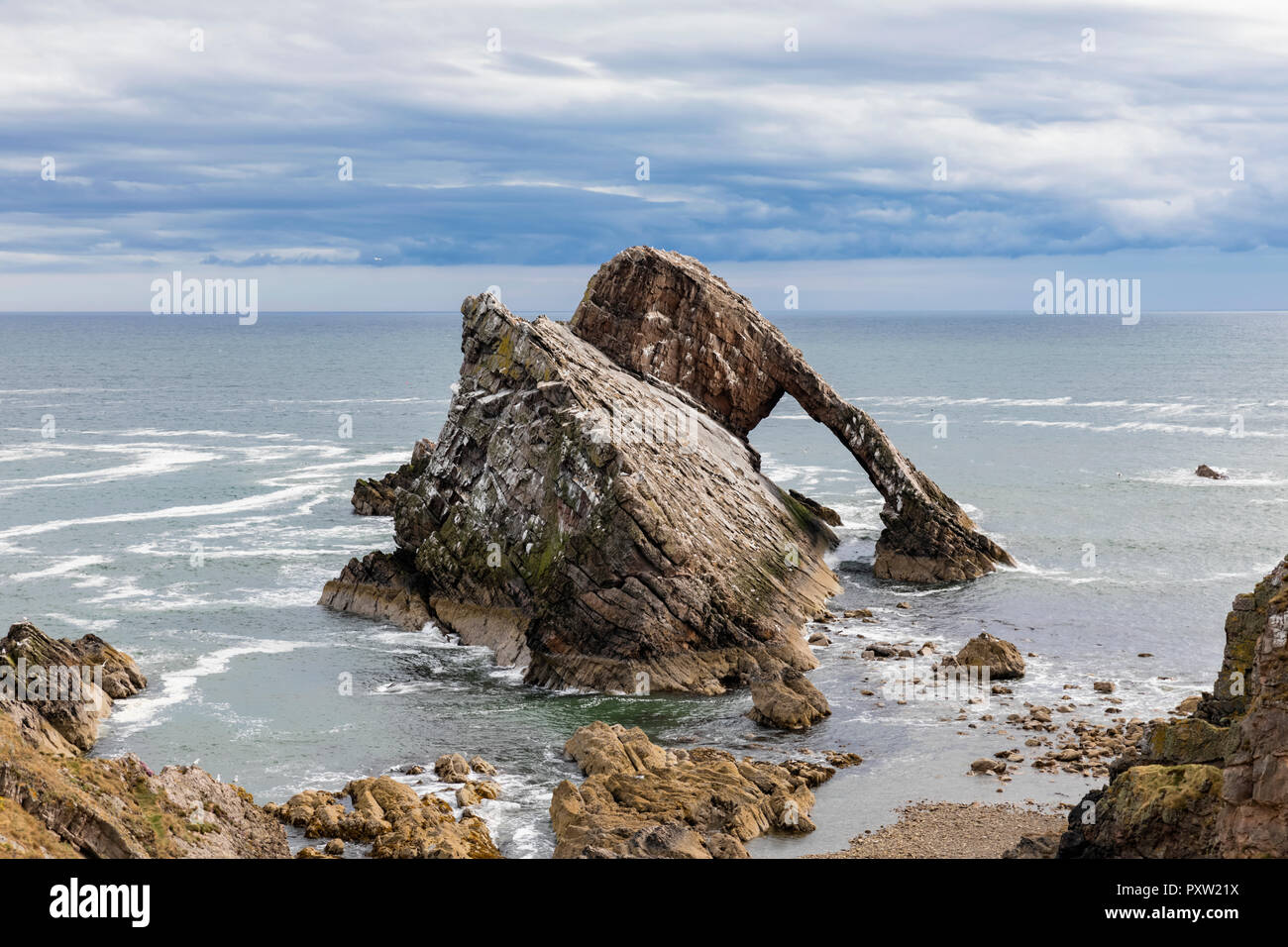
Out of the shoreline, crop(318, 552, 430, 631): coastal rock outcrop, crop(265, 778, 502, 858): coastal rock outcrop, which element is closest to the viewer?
crop(265, 778, 502, 858): coastal rock outcrop

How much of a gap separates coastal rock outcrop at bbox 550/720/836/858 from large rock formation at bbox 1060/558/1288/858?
857 cm

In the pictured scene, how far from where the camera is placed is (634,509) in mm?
49906

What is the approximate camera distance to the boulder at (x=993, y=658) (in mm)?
47562

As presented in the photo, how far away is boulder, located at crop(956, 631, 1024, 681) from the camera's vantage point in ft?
156

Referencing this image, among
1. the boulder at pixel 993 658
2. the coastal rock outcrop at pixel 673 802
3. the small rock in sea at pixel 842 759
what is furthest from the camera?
the boulder at pixel 993 658

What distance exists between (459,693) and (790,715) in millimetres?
13054

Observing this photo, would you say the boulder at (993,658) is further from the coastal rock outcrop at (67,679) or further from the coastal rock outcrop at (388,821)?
the coastal rock outcrop at (67,679)

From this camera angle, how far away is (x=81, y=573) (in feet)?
217

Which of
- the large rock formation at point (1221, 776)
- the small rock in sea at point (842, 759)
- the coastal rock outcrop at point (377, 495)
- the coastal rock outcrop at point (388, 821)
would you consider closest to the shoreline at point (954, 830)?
the large rock formation at point (1221, 776)

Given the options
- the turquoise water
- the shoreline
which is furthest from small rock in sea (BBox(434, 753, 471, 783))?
the shoreline

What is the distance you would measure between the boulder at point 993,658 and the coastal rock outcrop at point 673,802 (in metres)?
11.7

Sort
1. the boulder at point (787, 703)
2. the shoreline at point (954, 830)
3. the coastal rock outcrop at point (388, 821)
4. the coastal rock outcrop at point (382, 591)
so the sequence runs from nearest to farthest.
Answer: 1. the coastal rock outcrop at point (388, 821)
2. the shoreline at point (954, 830)
3. the boulder at point (787, 703)
4. the coastal rock outcrop at point (382, 591)

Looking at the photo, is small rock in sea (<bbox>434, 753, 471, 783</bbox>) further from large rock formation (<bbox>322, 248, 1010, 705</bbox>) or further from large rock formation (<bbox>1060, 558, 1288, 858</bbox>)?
large rock formation (<bbox>1060, 558, 1288, 858</bbox>)
